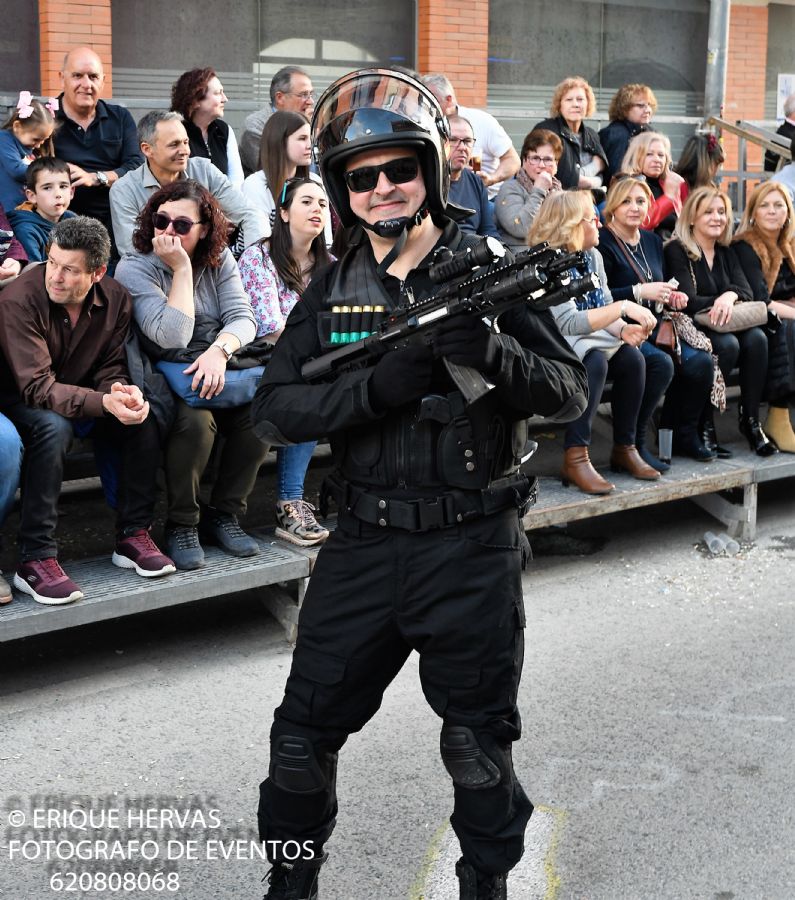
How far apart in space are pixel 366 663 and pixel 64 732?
1.83m

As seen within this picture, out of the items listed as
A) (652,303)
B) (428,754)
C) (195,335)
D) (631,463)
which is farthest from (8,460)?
(652,303)

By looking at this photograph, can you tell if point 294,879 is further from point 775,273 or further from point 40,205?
point 775,273

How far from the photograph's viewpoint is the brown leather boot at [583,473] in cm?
651

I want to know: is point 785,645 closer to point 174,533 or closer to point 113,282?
point 174,533

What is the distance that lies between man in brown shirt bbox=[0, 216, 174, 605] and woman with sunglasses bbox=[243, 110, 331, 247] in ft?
4.96

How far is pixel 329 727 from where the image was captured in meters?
3.15

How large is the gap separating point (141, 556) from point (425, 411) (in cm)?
240

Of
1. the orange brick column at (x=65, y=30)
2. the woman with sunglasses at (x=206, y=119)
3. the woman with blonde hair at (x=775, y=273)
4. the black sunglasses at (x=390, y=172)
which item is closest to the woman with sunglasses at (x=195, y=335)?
the woman with sunglasses at (x=206, y=119)

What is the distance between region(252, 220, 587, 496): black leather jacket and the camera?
305 centimetres

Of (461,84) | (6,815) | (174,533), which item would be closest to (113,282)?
(174,533)

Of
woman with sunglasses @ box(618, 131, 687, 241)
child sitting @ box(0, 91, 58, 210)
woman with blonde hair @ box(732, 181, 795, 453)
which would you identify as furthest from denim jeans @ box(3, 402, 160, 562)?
woman with sunglasses @ box(618, 131, 687, 241)

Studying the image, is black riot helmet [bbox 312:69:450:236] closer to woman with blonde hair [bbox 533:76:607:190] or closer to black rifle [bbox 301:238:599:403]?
black rifle [bbox 301:238:599:403]

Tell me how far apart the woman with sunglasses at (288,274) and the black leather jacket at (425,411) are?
8.01 feet

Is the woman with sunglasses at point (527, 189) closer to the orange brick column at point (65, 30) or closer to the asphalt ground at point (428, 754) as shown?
the asphalt ground at point (428, 754)
